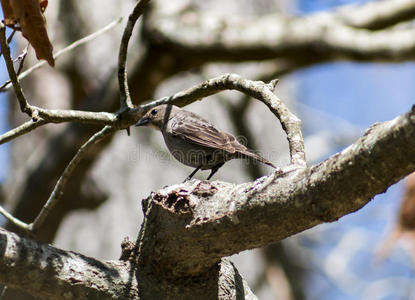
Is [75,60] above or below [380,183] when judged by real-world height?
above

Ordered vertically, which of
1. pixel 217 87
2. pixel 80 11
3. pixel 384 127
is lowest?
pixel 384 127

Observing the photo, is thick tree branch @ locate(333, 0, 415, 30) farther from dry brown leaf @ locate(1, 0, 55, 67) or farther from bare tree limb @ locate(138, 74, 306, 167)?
dry brown leaf @ locate(1, 0, 55, 67)

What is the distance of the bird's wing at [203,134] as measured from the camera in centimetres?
509

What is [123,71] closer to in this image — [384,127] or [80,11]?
[384,127]

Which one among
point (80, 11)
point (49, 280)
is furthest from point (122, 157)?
point (49, 280)

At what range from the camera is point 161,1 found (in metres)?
6.79

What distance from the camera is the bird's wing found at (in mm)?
5094

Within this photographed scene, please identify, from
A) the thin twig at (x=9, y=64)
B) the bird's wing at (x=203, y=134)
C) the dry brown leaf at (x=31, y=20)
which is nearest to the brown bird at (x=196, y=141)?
the bird's wing at (x=203, y=134)

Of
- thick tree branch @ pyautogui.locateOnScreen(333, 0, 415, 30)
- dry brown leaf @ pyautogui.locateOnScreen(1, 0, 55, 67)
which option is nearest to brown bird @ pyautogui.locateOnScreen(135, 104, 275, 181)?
thick tree branch @ pyautogui.locateOnScreen(333, 0, 415, 30)

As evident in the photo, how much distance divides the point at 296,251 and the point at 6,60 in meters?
7.62

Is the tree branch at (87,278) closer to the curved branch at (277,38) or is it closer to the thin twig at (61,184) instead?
the thin twig at (61,184)

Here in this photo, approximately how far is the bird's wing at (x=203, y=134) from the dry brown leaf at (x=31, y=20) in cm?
276

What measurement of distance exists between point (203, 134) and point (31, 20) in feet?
10.2

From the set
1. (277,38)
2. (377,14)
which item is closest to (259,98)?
(277,38)
